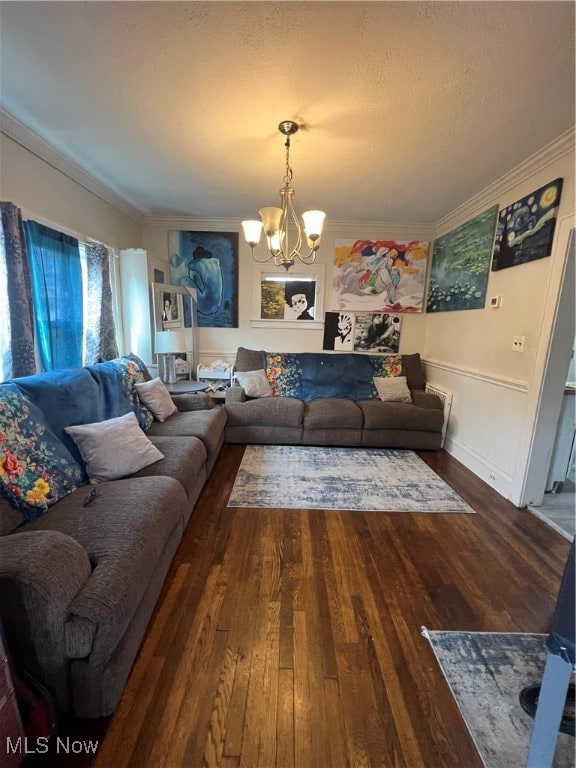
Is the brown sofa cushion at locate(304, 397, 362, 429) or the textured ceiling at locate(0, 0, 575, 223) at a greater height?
the textured ceiling at locate(0, 0, 575, 223)

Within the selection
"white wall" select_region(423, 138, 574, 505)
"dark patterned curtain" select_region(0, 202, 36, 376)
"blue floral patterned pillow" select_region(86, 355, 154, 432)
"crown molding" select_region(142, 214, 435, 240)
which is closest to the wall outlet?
"white wall" select_region(423, 138, 574, 505)

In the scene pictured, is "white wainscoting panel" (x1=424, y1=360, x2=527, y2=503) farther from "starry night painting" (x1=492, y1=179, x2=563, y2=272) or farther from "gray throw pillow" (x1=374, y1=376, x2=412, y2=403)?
"starry night painting" (x1=492, y1=179, x2=563, y2=272)

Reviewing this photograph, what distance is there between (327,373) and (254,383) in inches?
35.6

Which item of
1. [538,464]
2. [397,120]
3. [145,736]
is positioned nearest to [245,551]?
[145,736]

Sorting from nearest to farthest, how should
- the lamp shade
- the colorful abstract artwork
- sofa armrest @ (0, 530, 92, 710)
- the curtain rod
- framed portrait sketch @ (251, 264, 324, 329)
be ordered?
sofa armrest @ (0, 530, 92, 710) → the curtain rod → the colorful abstract artwork → the lamp shade → framed portrait sketch @ (251, 264, 324, 329)

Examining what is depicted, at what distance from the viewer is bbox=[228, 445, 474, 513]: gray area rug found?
238 cm

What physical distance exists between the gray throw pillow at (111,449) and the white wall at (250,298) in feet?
Result: 7.82

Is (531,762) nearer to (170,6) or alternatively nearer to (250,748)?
(250,748)

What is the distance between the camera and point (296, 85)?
1.64m

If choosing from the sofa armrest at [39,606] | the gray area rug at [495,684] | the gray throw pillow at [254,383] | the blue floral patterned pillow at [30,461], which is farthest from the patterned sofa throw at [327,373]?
the sofa armrest at [39,606]

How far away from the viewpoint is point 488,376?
9.26 ft

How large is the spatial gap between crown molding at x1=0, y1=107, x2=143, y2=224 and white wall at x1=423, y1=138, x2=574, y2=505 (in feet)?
11.5

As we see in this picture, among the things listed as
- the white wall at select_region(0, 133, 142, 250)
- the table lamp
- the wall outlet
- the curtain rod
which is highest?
the white wall at select_region(0, 133, 142, 250)

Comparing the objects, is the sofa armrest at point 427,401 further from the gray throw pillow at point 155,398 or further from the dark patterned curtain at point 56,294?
the dark patterned curtain at point 56,294
